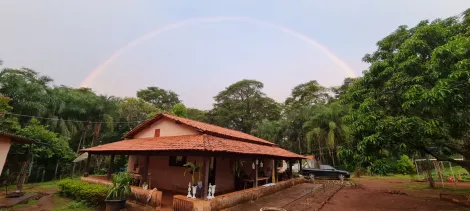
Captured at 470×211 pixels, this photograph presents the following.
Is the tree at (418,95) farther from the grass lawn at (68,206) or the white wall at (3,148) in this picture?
the white wall at (3,148)

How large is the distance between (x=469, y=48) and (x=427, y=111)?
2.11m

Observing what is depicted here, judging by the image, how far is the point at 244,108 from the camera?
128 ft

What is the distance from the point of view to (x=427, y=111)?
283 inches

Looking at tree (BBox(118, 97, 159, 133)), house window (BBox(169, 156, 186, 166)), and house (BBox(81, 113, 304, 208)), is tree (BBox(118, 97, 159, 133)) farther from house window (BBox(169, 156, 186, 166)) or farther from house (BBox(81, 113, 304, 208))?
house window (BBox(169, 156, 186, 166))

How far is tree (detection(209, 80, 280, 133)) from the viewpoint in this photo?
38406mm

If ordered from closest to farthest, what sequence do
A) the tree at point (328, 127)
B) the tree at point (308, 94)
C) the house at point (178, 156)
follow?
the house at point (178, 156) → the tree at point (328, 127) → the tree at point (308, 94)

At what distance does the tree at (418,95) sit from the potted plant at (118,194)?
8957 millimetres

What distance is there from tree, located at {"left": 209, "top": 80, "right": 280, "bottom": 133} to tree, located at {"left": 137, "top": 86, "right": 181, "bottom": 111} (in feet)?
30.2

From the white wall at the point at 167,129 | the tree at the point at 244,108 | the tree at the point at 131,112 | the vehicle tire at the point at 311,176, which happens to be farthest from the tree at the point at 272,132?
the white wall at the point at 167,129

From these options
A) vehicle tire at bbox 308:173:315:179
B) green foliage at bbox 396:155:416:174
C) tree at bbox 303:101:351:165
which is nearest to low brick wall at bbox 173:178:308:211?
vehicle tire at bbox 308:173:315:179

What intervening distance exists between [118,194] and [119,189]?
18cm

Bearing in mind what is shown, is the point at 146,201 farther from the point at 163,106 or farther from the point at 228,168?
the point at 163,106

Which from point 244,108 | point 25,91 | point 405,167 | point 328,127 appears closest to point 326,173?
point 328,127

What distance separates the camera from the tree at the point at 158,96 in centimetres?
4203
